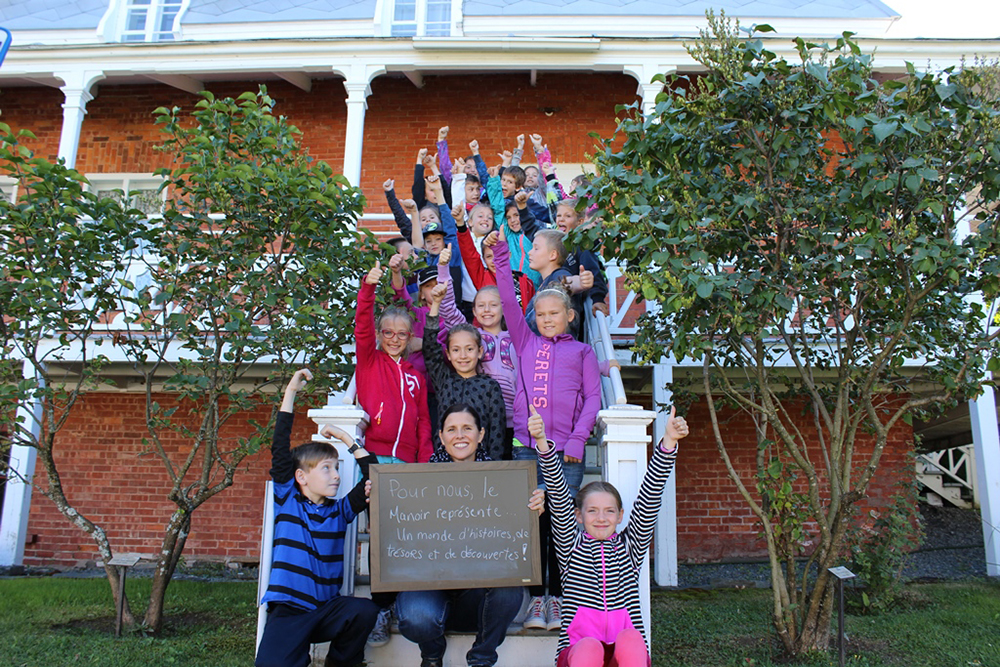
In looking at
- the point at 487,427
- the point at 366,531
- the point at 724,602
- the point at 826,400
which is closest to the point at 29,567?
the point at 366,531

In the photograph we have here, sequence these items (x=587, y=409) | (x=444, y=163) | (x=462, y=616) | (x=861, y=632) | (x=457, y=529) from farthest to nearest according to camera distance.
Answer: (x=444, y=163)
(x=861, y=632)
(x=587, y=409)
(x=462, y=616)
(x=457, y=529)

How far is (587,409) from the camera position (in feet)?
15.0

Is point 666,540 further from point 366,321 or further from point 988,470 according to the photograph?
point 366,321

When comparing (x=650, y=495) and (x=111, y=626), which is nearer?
(x=650, y=495)

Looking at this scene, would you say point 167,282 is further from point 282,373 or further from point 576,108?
point 576,108

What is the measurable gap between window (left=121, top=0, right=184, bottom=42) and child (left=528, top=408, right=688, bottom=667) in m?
9.07

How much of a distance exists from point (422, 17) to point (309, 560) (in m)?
8.21

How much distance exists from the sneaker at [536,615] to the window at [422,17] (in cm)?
815

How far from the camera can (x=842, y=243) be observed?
4652 mm

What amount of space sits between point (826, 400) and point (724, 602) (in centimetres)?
191

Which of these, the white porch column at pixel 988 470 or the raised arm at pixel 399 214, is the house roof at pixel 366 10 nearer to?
the raised arm at pixel 399 214

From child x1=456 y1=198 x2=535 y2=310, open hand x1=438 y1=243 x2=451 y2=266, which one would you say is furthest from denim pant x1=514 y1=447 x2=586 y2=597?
child x1=456 y1=198 x2=535 y2=310

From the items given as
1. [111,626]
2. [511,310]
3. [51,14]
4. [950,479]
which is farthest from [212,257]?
[950,479]

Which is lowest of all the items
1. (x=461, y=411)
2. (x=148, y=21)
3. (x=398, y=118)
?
(x=461, y=411)
